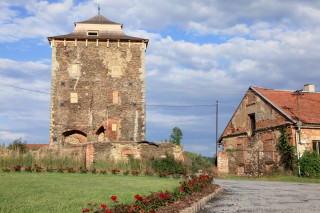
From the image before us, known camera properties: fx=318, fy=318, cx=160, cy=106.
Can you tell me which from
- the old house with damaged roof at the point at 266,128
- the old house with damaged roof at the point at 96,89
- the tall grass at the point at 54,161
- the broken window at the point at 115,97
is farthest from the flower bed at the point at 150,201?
the broken window at the point at 115,97

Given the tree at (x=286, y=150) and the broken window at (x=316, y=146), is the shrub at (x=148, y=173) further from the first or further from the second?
the broken window at (x=316, y=146)

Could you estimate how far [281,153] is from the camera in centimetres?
2348

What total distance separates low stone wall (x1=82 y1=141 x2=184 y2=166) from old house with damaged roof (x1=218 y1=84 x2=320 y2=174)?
6.45 meters

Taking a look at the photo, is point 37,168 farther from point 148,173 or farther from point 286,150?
point 286,150

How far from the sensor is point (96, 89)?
2997 cm

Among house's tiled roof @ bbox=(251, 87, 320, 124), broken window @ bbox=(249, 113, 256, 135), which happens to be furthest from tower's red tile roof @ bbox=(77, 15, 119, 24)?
broken window @ bbox=(249, 113, 256, 135)

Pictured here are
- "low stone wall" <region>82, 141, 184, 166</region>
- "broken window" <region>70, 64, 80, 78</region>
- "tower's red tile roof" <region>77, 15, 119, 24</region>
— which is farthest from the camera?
"tower's red tile roof" <region>77, 15, 119, 24</region>

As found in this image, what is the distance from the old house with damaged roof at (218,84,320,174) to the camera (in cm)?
2295

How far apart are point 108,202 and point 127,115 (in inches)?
914

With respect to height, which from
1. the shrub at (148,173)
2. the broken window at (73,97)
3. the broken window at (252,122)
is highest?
the broken window at (73,97)

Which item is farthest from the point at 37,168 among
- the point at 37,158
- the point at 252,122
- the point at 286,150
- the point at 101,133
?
the point at 252,122

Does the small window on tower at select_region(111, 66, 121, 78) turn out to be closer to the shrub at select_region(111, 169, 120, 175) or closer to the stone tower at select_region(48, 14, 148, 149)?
the stone tower at select_region(48, 14, 148, 149)

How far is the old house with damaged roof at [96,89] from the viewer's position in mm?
29156

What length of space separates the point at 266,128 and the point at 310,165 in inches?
201
